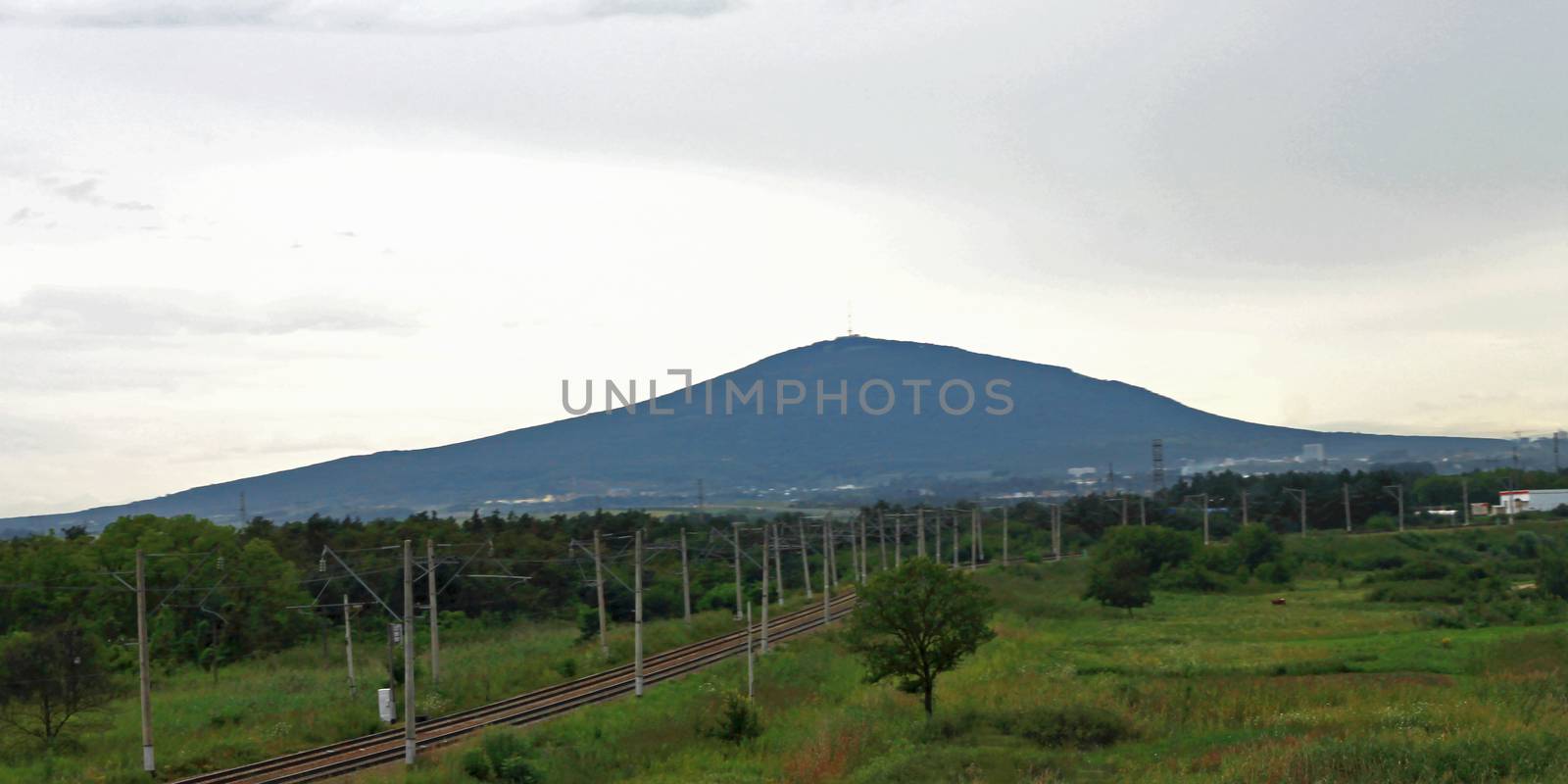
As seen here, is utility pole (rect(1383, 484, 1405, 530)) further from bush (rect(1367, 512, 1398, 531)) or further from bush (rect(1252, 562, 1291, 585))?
bush (rect(1252, 562, 1291, 585))

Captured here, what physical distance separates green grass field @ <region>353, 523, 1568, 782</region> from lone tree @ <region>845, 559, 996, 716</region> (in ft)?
5.54

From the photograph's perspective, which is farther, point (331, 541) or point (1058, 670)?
point (331, 541)

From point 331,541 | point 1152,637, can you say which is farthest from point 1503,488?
point 331,541

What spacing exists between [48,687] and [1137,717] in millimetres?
33173

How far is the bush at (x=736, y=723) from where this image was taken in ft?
136

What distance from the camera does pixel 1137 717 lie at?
3866 centimetres

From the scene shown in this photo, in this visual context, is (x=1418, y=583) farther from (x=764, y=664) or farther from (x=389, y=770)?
(x=389, y=770)

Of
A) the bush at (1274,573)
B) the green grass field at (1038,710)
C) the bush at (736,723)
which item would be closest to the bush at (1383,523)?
the bush at (1274,573)

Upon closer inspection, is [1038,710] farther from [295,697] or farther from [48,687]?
[295,697]

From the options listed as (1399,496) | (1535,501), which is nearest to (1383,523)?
(1399,496)

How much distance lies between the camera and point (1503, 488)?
171500 millimetres

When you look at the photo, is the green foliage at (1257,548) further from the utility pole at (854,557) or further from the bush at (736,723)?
the bush at (736,723)

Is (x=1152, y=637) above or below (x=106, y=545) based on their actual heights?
below

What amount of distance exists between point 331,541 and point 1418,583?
70.8m
